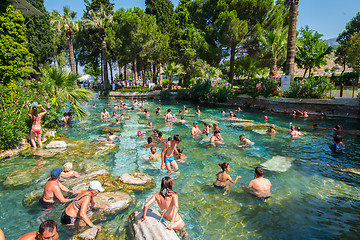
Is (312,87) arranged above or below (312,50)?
below

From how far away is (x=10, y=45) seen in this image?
33.7 ft

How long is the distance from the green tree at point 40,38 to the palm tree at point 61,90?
30.5 metres

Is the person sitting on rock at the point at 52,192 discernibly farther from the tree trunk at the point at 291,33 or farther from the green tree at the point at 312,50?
the green tree at the point at 312,50

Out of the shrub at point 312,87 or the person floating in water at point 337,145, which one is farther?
the shrub at point 312,87

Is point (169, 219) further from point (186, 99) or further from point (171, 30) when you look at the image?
point (171, 30)

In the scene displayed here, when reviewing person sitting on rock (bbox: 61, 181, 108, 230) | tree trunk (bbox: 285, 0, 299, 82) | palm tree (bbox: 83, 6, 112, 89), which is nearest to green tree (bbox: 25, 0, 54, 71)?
palm tree (bbox: 83, 6, 112, 89)

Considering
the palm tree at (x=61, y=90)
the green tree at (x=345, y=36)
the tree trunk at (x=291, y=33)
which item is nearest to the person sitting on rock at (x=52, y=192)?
the palm tree at (x=61, y=90)

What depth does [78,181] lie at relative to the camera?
7.41 metres

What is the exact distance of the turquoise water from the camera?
554 cm

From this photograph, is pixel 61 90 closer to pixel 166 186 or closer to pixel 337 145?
pixel 166 186

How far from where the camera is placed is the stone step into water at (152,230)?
14.4ft

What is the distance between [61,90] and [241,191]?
12.0m

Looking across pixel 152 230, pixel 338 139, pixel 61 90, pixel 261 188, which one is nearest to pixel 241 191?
pixel 261 188

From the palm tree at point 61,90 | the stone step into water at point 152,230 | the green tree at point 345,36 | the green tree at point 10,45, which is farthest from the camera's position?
the green tree at point 345,36
